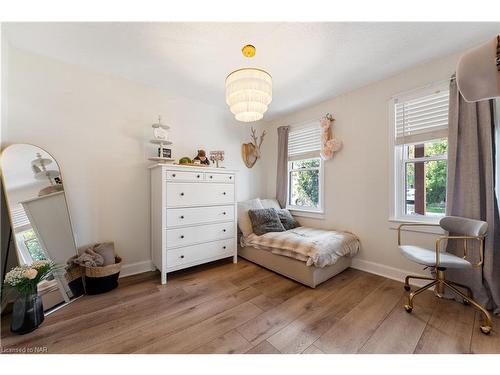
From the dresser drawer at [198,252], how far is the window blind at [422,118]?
2580 mm

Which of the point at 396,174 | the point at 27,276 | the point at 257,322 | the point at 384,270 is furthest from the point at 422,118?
the point at 27,276

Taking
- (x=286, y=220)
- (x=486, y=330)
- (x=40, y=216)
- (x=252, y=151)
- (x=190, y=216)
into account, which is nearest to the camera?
(x=486, y=330)

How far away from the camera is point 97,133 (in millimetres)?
2305

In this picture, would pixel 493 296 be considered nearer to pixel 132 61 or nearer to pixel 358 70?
pixel 358 70

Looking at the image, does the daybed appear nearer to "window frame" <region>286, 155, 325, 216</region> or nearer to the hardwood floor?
the hardwood floor

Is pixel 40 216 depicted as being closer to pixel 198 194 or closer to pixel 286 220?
pixel 198 194

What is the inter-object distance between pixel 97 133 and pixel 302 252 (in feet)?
8.99

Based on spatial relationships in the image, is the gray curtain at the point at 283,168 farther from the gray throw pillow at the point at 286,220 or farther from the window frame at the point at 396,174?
the window frame at the point at 396,174

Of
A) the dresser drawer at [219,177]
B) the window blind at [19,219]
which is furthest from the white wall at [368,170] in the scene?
the window blind at [19,219]

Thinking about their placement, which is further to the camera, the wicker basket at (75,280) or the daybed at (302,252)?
the daybed at (302,252)

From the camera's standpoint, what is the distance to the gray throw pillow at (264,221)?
2869mm

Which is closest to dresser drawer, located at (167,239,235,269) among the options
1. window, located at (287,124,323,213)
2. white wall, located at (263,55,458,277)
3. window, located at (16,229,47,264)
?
window, located at (16,229,47,264)

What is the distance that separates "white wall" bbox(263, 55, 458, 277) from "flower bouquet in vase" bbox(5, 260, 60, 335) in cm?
323
